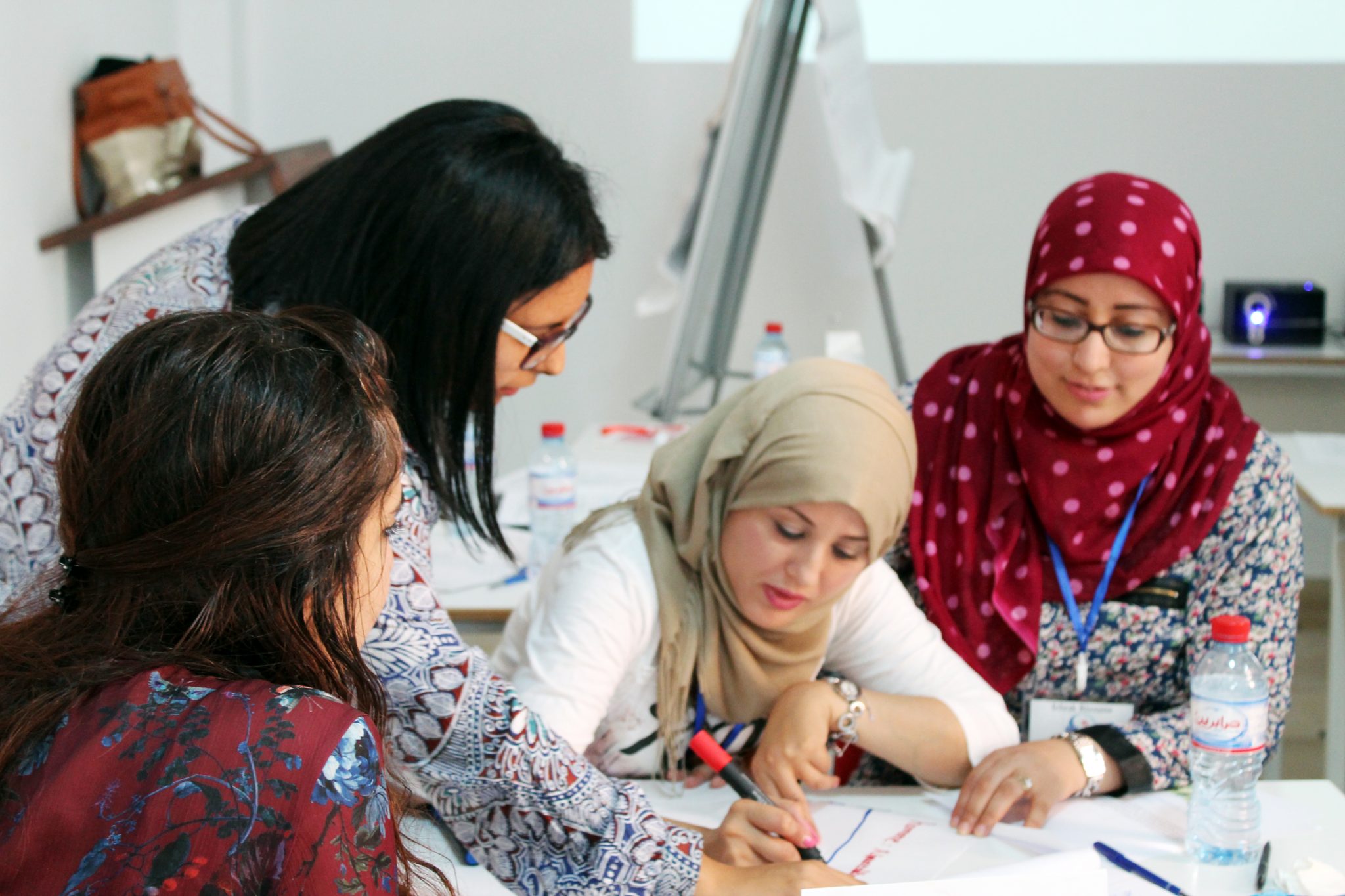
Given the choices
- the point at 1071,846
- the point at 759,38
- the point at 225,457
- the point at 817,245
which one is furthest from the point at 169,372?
the point at 817,245

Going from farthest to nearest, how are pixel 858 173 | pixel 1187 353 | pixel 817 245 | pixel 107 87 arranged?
pixel 817 245
pixel 858 173
pixel 107 87
pixel 1187 353

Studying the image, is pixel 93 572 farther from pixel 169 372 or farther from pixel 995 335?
pixel 995 335

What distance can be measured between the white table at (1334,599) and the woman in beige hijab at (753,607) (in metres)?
0.97

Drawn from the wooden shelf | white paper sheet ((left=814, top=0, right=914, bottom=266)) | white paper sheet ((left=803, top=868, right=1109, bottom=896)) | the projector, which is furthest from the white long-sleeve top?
the projector

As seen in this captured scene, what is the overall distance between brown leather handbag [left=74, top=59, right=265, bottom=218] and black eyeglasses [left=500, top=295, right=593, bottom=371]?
1932 mm

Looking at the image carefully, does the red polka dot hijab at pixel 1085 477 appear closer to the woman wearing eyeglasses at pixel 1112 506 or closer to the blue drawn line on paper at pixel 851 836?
the woman wearing eyeglasses at pixel 1112 506

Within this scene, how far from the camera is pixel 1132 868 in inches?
47.1

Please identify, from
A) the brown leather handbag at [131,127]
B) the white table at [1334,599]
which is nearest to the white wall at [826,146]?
the brown leather handbag at [131,127]

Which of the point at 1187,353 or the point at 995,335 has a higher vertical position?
the point at 1187,353

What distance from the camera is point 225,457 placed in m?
0.69

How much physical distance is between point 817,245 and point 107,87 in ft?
7.03

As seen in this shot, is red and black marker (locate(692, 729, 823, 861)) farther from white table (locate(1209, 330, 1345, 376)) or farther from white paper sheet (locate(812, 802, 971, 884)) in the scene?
white table (locate(1209, 330, 1345, 376))

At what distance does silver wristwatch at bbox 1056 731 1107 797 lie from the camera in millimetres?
1352

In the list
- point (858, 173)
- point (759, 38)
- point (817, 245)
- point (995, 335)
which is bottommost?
point (995, 335)
